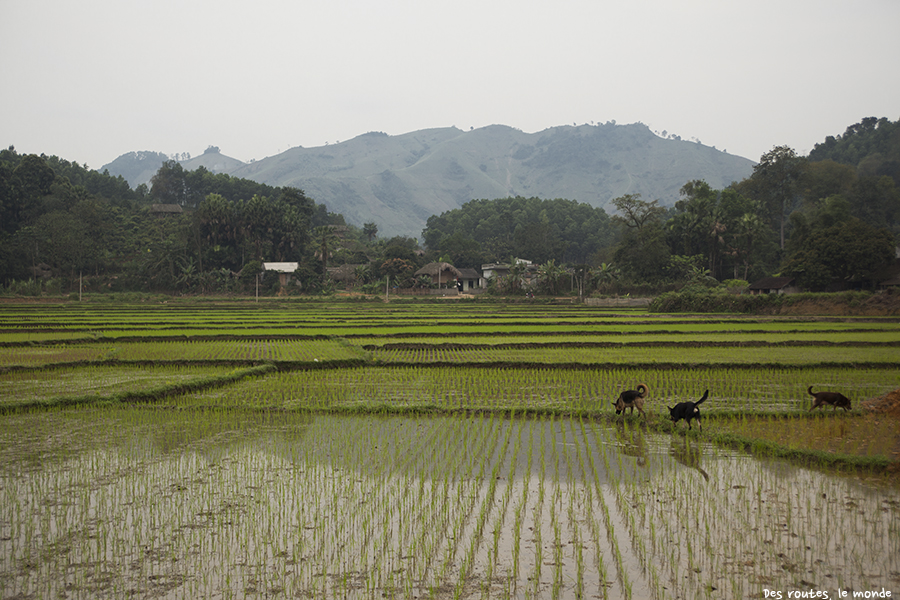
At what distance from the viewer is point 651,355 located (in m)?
16.0

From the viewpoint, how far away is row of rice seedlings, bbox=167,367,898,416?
32.9 feet

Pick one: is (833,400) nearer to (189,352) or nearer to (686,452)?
(686,452)

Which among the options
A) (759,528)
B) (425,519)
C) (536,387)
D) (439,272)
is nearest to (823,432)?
(759,528)

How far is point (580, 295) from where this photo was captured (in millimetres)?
51406

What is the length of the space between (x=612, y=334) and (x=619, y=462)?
15.5 m

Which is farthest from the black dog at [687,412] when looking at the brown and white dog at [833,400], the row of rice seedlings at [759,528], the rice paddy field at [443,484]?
the brown and white dog at [833,400]

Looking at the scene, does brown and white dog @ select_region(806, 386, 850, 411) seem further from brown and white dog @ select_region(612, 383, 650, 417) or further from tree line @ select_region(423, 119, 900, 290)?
tree line @ select_region(423, 119, 900, 290)

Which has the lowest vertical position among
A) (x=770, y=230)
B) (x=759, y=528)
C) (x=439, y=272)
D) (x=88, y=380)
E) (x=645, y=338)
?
(x=88, y=380)

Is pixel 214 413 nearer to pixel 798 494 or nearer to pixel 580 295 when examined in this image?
pixel 798 494

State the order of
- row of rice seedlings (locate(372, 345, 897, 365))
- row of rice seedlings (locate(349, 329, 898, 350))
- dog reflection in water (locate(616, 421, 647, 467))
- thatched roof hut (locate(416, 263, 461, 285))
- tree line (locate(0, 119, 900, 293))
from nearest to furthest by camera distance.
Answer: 1. dog reflection in water (locate(616, 421, 647, 467))
2. row of rice seedlings (locate(372, 345, 897, 365))
3. row of rice seedlings (locate(349, 329, 898, 350))
4. tree line (locate(0, 119, 900, 293))
5. thatched roof hut (locate(416, 263, 461, 285))

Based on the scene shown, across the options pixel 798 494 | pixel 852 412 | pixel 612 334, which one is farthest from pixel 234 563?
pixel 612 334

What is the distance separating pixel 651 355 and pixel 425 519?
488 inches

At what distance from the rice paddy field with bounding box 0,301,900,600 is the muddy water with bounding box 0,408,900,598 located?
26mm

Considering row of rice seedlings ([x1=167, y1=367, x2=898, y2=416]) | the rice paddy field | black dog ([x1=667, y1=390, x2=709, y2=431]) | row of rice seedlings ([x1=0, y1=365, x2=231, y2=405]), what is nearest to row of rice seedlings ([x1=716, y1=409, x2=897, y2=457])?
the rice paddy field
